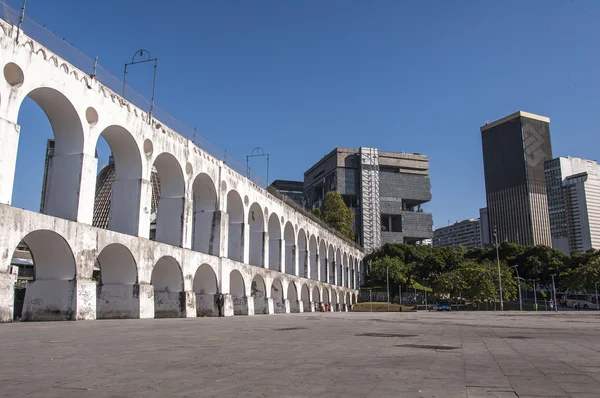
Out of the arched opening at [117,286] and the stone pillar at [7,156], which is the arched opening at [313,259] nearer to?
the arched opening at [117,286]

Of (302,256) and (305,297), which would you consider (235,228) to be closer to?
(302,256)

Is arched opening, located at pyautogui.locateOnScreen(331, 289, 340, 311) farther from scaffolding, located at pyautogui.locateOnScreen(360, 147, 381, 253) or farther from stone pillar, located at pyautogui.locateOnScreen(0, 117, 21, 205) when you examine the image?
scaffolding, located at pyautogui.locateOnScreen(360, 147, 381, 253)

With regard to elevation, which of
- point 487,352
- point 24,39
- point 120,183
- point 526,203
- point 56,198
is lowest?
point 487,352

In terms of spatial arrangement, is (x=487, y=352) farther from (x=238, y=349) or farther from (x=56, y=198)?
(x=56, y=198)

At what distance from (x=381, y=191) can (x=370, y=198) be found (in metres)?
4.21

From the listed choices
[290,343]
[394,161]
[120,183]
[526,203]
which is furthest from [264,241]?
[526,203]

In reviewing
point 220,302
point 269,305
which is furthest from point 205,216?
point 269,305

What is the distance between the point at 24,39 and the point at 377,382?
1923 centimetres

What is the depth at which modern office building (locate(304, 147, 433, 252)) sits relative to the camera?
123125 millimetres

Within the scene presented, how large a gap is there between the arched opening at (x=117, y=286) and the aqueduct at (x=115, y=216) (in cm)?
5

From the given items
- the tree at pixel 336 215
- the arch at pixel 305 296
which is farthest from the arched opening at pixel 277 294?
the tree at pixel 336 215

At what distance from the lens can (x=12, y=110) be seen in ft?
59.3

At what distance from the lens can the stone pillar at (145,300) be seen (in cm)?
2329

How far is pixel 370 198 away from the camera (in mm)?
124188
